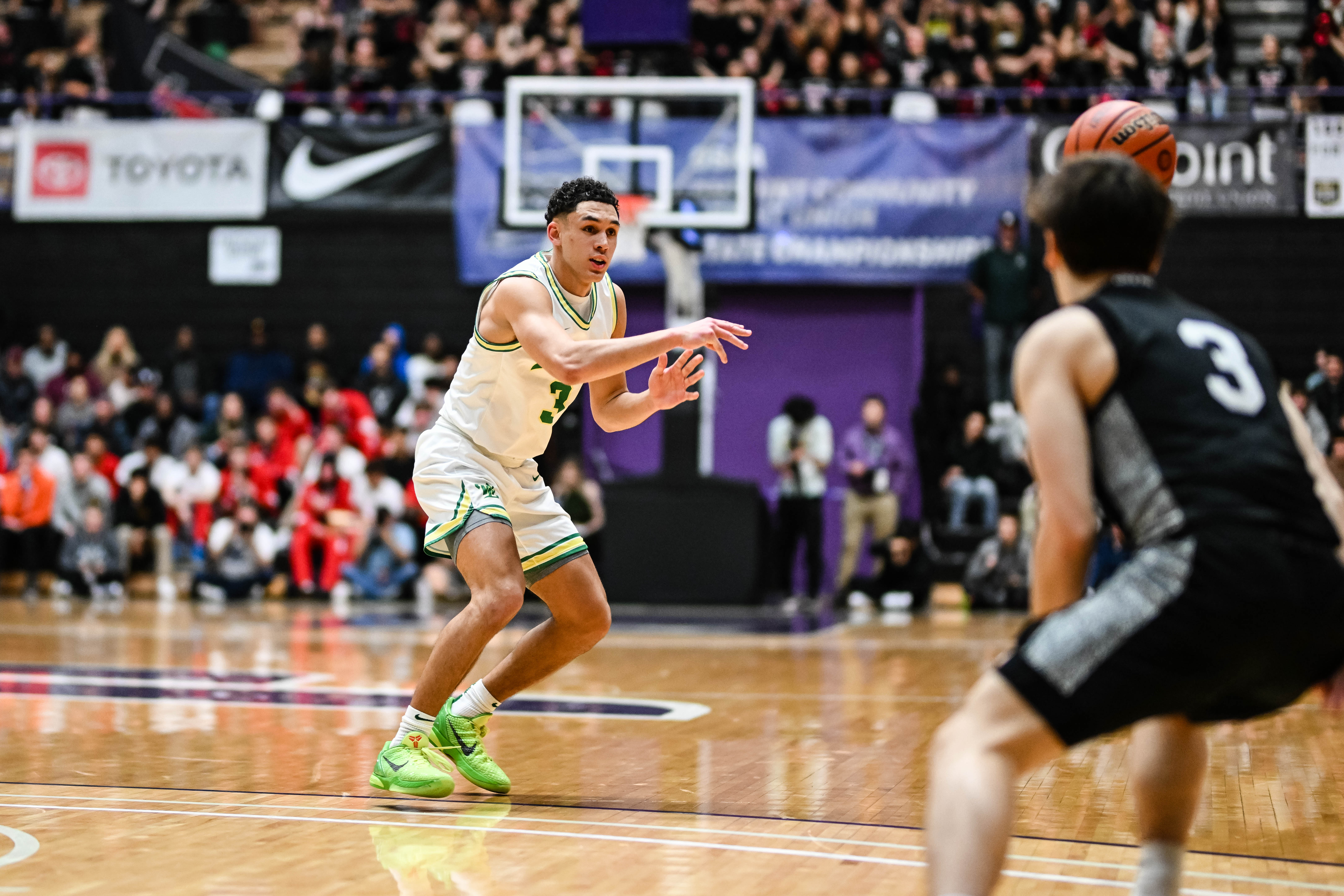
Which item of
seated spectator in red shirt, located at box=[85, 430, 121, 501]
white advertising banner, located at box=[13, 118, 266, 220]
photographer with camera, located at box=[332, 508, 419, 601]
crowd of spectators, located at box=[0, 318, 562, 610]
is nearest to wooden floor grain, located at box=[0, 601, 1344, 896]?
photographer with camera, located at box=[332, 508, 419, 601]

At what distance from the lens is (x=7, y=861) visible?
3.85 meters

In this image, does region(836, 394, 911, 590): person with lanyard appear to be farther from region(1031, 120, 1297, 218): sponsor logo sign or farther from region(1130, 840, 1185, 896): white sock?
region(1130, 840, 1185, 896): white sock

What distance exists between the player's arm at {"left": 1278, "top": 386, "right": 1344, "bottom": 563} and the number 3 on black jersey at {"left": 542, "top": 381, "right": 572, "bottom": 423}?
102 inches

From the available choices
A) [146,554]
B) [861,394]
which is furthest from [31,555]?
[861,394]

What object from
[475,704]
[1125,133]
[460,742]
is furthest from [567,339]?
[1125,133]

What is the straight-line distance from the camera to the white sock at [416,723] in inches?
193

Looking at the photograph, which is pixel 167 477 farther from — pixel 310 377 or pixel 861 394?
pixel 861 394

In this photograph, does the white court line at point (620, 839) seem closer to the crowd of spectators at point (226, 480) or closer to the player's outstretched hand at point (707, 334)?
the player's outstretched hand at point (707, 334)

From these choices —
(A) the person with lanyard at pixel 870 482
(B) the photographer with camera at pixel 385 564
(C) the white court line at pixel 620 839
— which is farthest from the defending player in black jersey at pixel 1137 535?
(B) the photographer with camera at pixel 385 564

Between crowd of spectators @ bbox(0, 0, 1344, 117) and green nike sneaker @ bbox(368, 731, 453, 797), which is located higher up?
crowd of spectators @ bbox(0, 0, 1344, 117)

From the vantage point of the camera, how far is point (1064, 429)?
2689 millimetres

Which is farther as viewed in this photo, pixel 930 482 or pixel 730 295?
pixel 730 295

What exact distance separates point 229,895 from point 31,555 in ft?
41.1

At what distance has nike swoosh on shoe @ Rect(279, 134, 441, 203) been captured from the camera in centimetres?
1562
